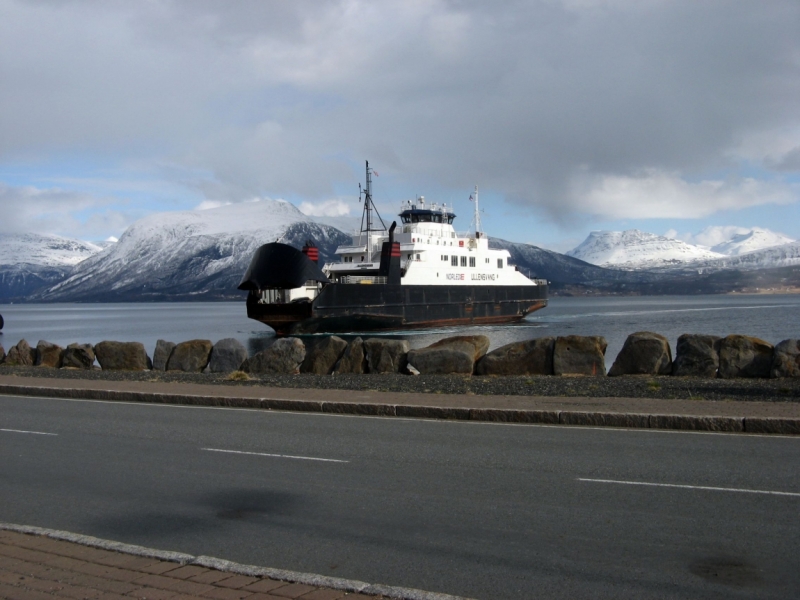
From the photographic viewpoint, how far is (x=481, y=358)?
17516 millimetres

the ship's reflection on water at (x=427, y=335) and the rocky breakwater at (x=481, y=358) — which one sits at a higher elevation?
the rocky breakwater at (x=481, y=358)

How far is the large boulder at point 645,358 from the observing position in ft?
51.8

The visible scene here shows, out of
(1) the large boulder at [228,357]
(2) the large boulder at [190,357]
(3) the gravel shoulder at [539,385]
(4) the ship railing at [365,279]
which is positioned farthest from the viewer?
(4) the ship railing at [365,279]

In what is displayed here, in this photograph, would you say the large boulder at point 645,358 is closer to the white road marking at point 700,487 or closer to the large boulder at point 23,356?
the white road marking at point 700,487

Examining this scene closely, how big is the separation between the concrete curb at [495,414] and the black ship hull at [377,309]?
35359mm

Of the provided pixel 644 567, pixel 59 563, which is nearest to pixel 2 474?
pixel 59 563

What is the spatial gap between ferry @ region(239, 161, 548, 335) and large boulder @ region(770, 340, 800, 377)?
121ft

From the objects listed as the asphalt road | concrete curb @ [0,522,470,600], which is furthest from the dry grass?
concrete curb @ [0,522,470,600]

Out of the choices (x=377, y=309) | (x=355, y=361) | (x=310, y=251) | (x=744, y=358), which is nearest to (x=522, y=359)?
(x=355, y=361)

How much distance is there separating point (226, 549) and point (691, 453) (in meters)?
5.19

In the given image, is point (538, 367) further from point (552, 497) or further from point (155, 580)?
point (155, 580)

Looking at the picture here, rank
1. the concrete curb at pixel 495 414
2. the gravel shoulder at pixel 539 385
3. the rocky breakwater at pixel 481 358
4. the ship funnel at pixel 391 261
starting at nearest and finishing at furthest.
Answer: the concrete curb at pixel 495 414
the gravel shoulder at pixel 539 385
the rocky breakwater at pixel 481 358
the ship funnel at pixel 391 261

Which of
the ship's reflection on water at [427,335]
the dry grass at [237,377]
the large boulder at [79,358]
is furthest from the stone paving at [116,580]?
the ship's reflection on water at [427,335]

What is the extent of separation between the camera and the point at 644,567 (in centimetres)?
479
